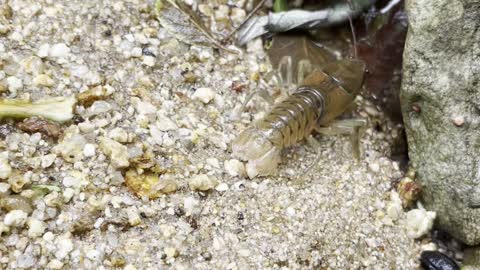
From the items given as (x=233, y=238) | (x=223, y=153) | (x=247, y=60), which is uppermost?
(x=247, y=60)

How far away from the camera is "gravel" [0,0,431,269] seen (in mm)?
2947

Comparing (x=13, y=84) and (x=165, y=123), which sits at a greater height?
(x=13, y=84)

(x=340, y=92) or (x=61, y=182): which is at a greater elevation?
(x=340, y=92)

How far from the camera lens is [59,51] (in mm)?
3436

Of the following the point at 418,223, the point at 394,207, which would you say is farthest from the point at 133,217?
the point at 418,223

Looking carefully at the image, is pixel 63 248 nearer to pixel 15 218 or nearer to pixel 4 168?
pixel 15 218

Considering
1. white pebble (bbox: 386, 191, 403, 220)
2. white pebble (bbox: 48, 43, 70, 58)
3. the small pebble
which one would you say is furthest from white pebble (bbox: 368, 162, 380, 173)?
white pebble (bbox: 48, 43, 70, 58)

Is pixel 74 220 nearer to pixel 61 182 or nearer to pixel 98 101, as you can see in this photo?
pixel 61 182

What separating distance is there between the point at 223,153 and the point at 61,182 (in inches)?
35.0

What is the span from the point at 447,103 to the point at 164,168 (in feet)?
5.05

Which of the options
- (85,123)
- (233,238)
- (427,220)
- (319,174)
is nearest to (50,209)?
(85,123)

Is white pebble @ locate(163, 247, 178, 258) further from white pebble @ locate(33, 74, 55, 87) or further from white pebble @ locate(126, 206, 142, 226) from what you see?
white pebble @ locate(33, 74, 55, 87)

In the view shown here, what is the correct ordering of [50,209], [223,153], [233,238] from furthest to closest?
[223,153]
[233,238]
[50,209]

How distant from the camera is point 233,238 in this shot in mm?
3154
